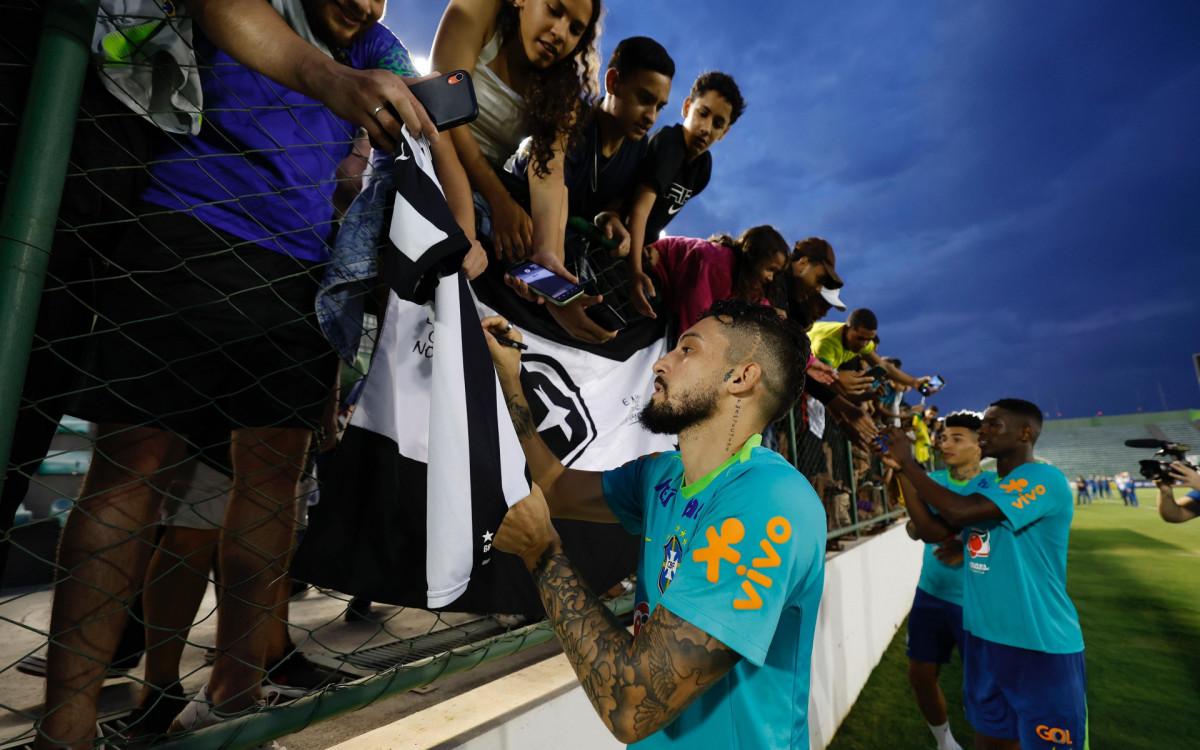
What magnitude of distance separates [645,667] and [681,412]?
0.65m

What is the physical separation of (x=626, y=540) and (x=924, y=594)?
2908mm

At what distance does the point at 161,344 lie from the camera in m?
1.23

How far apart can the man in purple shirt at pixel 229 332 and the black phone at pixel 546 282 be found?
1.17 ft

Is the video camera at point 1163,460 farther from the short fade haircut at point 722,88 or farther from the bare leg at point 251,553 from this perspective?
the bare leg at point 251,553

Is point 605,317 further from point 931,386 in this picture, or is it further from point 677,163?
point 931,386

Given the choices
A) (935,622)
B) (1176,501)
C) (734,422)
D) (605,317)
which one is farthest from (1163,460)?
(734,422)

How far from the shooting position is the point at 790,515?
3.60 ft

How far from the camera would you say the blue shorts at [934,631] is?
3.80 metres

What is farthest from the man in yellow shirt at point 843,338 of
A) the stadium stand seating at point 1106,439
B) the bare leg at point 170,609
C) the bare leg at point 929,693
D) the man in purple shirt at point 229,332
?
the stadium stand seating at point 1106,439

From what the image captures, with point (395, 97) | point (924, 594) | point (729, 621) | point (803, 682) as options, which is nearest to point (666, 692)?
point (729, 621)

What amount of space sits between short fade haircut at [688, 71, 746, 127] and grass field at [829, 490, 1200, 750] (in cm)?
401

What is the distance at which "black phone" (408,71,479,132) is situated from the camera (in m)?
1.09

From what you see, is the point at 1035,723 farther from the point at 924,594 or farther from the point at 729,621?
the point at 729,621

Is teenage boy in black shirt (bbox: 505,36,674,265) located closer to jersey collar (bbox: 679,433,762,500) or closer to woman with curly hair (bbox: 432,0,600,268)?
woman with curly hair (bbox: 432,0,600,268)
